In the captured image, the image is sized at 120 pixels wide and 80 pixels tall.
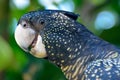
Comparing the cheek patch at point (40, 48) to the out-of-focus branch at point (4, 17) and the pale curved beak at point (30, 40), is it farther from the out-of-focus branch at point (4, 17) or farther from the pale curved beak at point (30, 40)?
the out-of-focus branch at point (4, 17)

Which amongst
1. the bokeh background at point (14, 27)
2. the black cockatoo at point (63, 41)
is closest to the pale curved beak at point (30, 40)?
the black cockatoo at point (63, 41)

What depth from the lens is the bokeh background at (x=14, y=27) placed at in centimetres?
446

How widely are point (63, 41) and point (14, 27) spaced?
5.11ft

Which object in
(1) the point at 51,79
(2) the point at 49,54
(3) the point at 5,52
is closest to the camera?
(2) the point at 49,54

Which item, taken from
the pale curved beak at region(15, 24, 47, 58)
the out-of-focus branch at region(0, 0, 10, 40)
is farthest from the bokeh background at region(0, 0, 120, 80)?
the pale curved beak at region(15, 24, 47, 58)

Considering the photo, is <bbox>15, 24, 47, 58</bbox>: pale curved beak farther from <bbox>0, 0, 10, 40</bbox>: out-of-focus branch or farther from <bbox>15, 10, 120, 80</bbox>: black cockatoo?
<bbox>0, 0, 10, 40</bbox>: out-of-focus branch

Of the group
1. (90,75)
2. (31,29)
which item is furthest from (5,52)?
(90,75)

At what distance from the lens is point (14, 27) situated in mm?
4891

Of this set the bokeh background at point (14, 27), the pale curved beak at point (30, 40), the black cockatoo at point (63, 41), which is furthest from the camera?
the bokeh background at point (14, 27)

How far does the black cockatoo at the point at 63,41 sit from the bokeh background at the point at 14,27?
0.89m

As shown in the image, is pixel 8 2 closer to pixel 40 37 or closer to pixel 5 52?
pixel 5 52

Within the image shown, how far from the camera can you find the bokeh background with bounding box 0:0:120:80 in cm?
446

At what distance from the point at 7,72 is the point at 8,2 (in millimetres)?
607

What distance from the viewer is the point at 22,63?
4.79 m
